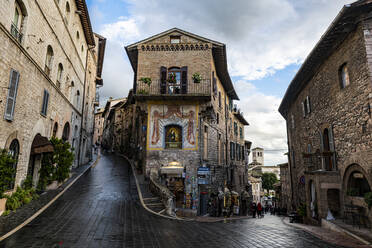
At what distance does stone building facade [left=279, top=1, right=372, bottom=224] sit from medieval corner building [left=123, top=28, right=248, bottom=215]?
6639mm

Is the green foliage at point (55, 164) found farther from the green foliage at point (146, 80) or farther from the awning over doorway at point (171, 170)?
the green foliage at point (146, 80)

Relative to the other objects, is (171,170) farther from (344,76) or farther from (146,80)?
(344,76)

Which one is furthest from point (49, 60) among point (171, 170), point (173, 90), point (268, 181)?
point (268, 181)

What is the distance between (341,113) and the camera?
39.4 feet

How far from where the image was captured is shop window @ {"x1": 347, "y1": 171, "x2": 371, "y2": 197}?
35.4ft

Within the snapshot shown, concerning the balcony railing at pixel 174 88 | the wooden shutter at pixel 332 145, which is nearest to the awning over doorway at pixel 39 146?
the balcony railing at pixel 174 88

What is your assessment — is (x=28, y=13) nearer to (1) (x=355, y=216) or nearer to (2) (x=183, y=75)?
(2) (x=183, y=75)

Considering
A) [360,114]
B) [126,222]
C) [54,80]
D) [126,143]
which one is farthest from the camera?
[126,143]

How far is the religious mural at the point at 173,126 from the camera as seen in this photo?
17.5 metres

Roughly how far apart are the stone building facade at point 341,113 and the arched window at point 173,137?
27.5 ft

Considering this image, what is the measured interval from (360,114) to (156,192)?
10.4 m

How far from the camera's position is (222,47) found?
62.6 feet

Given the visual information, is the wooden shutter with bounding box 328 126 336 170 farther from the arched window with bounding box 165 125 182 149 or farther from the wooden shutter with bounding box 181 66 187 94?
the wooden shutter with bounding box 181 66 187 94

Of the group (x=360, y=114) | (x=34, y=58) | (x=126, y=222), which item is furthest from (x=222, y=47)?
(x=126, y=222)
